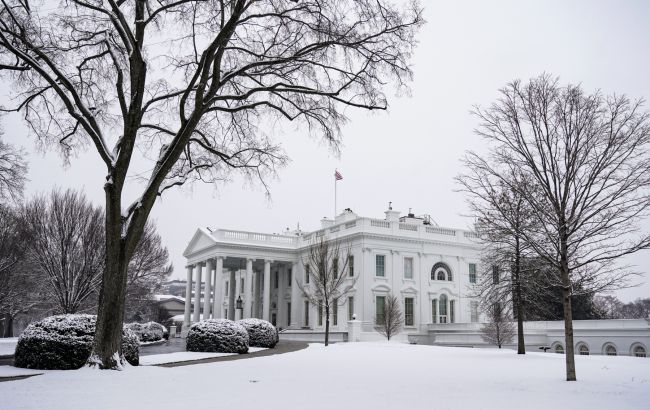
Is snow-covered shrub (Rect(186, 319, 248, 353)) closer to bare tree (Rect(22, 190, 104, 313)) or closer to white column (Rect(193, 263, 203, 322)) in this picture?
bare tree (Rect(22, 190, 104, 313))

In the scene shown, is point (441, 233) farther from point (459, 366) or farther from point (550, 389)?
point (550, 389)

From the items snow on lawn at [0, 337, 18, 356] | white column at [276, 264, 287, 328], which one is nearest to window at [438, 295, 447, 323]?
white column at [276, 264, 287, 328]

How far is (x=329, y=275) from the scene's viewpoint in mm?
38094

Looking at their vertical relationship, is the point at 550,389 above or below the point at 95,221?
below

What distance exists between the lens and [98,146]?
13.0m

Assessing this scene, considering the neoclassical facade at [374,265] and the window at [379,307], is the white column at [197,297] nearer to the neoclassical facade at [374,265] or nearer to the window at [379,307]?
the neoclassical facade at [374,265]

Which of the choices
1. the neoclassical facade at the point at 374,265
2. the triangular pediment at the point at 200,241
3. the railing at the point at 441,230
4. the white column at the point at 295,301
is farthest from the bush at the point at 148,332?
the railing at the point at 441,230

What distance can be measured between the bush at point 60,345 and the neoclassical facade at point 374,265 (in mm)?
27547

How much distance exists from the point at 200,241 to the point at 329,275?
21.8 meters

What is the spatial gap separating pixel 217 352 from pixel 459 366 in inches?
395

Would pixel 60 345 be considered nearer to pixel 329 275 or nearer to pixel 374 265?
pixel 329 275

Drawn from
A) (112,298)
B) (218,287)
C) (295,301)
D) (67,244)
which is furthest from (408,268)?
(112,298)

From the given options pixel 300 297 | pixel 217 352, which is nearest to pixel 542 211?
pixel 217 352

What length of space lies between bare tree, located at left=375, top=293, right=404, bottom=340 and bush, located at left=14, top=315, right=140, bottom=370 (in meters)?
27.3
